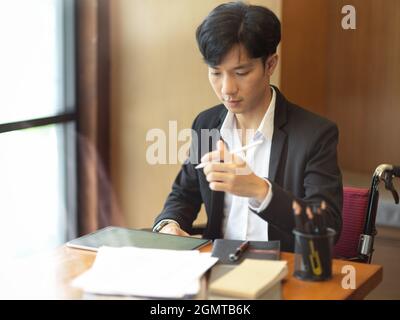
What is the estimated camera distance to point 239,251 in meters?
1.78

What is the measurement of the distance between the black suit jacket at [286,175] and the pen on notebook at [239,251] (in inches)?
3.3

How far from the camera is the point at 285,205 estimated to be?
1.82 metres

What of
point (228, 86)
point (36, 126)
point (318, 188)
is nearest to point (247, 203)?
point (318, 188)

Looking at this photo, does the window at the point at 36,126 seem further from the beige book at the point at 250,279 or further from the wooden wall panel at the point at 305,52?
the beige book at the point at 250,279

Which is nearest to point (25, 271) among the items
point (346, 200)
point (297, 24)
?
point (346, 200)

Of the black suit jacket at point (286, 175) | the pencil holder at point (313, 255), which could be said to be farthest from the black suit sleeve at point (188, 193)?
the pencil holder at point (313, 255)

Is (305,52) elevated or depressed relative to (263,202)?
elevated

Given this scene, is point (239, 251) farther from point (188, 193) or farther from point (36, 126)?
point (36, 126)

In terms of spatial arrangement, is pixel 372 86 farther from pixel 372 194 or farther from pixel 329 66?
pixel 372 194

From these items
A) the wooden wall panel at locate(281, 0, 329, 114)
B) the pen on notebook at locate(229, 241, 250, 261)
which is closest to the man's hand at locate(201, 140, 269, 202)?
the pen on notebook at locate(229, 241, 250, 261)

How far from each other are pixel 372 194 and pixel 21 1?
1.69 meters

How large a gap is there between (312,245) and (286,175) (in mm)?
501

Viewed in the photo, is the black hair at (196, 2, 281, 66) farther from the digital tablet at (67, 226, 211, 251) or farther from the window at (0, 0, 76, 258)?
the window at (0, 0, 76, 258)

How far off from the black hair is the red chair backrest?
1.65 ft
